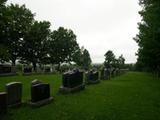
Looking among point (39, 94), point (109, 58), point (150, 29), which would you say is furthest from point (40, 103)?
point (109, 58)

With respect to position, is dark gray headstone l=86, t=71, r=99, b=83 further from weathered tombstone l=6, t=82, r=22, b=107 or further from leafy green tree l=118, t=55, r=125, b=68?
leafy green tree l=118, t=55, r=125, b=68

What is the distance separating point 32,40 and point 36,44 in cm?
173

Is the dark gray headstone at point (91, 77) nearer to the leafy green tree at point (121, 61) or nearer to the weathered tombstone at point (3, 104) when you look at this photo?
the weathered tombstone at point (3, 104)

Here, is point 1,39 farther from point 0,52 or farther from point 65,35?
point 65,35

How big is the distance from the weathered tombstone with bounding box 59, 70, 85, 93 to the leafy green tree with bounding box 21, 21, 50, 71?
32.7 meters

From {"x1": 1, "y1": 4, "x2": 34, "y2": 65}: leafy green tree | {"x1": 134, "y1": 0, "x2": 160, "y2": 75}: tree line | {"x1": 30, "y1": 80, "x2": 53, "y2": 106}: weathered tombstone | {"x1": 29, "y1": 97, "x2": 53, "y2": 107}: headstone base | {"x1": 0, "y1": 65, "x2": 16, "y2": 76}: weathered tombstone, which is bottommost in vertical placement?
{"x1": 29, "y1": 97, "x2": 53, "y2": 107}: headstone base

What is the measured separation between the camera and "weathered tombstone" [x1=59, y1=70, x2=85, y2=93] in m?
12.2

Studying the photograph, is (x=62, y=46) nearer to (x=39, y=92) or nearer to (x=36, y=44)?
(x=36, y=44)

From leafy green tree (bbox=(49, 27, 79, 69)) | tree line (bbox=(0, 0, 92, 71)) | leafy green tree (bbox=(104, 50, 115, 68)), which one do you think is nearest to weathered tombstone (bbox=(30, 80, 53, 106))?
tree line (bbox=(0, 0, 92, 71))

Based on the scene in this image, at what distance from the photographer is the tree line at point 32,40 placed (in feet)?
126

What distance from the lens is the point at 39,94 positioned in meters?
9.13

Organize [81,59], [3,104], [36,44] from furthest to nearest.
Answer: [81,59]
[36,44]
[3,104]

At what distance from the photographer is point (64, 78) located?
41.2 ft

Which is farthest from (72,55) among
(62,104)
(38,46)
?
(62,104)
